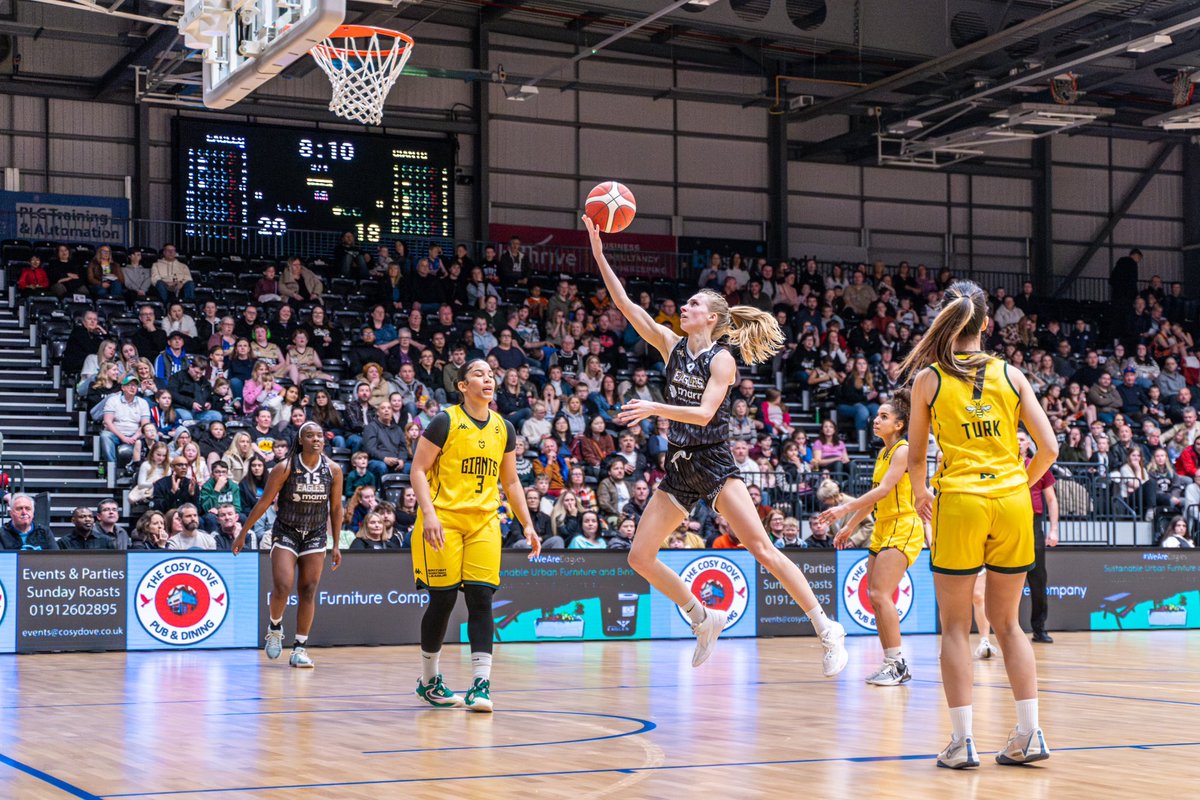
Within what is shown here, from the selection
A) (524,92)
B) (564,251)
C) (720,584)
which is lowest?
(720,584)

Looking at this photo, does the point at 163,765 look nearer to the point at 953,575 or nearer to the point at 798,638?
the point at 953,575

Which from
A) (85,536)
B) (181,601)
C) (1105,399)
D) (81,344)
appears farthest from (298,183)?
(1105,399)

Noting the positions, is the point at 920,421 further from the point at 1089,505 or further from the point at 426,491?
the point at 1089,505

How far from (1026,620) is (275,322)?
1166 centimetres

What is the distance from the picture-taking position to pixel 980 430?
6.08 m

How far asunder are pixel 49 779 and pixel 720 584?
Result: 35.4 ft

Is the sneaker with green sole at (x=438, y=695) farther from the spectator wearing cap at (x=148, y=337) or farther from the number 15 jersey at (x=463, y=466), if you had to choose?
the spectator wearing cap at (x=148, y=337)

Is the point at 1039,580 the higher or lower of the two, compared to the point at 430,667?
lower

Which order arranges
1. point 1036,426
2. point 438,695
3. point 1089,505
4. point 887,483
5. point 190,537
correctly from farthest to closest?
point 1089,505, point 190,537, point 887,483, point 438,695, point 1036,426

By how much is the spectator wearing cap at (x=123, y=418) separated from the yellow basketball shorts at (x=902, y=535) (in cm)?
1033

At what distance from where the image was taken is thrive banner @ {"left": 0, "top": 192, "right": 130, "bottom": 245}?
992 inches

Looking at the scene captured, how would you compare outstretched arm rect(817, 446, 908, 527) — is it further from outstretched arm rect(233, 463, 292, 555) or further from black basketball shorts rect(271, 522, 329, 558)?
outstretched arm rect(233, 463, 292, 555)

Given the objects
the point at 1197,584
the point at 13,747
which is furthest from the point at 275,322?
the point at 13,747

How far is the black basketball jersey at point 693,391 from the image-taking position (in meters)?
8.19
